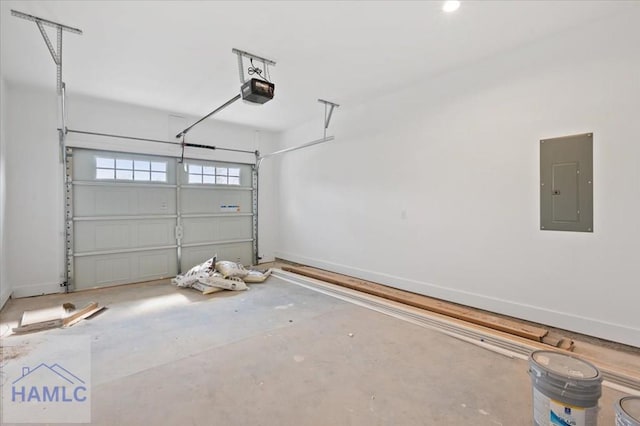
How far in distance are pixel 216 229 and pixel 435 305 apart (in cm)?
425

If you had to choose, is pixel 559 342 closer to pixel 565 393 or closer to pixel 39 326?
pixel 565 393

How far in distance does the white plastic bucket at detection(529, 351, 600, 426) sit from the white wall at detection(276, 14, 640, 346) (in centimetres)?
159

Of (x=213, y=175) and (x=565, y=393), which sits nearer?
(x=565, y=393)

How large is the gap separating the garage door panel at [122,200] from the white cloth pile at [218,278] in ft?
4.36

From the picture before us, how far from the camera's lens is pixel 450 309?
3346mm

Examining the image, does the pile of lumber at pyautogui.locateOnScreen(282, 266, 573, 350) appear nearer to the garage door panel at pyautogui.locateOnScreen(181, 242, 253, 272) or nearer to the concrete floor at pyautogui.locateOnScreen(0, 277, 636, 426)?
the concrete floor at pyautogui.locateOnScreen(0, 277, 636, 426)

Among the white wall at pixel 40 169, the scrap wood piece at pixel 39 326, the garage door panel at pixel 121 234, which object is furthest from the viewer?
the garage door panel at pixel 121 234

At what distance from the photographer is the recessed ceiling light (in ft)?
7.97

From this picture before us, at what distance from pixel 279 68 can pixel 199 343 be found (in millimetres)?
3124

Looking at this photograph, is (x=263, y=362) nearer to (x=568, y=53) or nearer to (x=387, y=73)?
(x=387, y=73)

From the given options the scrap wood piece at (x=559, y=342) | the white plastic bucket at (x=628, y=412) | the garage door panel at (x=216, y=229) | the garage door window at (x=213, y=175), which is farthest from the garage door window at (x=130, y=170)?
the white plastic bucket at (x=628, y=412)

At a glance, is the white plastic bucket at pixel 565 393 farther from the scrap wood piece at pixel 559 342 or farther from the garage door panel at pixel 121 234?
the garage door panel at pixel 121 234

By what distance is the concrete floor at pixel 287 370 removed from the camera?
179cm

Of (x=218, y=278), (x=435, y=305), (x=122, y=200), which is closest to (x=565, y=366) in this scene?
(x=435, y=305)
